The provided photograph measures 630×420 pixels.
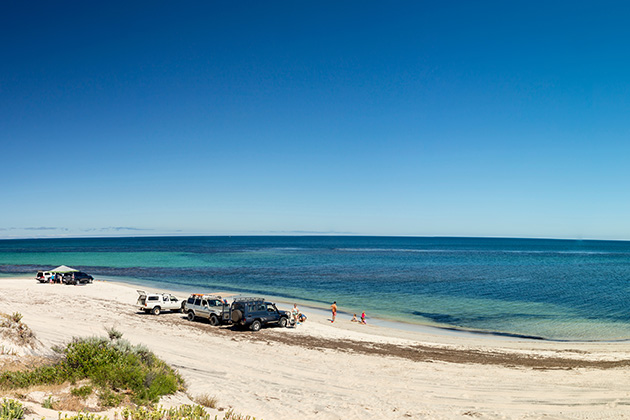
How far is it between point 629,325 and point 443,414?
27924 millimetres

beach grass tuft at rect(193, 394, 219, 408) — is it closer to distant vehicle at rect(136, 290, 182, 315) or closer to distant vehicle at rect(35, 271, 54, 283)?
distant vehicle at rect(136, 290, 182, 315)

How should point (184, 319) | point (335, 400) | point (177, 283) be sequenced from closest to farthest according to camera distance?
point (335, 400) < point (184, 319) < point (177, 283)

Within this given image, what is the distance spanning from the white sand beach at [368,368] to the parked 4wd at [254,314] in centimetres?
98

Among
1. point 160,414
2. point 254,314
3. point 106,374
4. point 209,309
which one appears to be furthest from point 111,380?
point 209,309

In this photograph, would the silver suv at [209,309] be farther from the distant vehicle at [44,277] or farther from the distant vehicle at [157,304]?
the distant vehicle at [44,277]

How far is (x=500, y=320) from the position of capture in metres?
33.4

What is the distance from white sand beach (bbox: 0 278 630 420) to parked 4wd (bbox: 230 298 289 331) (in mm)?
980

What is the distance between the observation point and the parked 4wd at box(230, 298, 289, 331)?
2617 cm

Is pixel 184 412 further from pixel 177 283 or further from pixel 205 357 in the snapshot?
pixel 177 283

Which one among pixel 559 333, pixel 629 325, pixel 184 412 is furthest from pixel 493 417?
pixel 629 325

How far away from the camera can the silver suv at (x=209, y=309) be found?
90.4 feet

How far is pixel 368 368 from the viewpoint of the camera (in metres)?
18.1

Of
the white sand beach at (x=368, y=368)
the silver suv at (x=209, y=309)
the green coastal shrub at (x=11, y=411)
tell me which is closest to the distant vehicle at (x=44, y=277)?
the white sand beach at (x=368, y=368)

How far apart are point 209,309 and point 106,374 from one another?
60.7 feet
